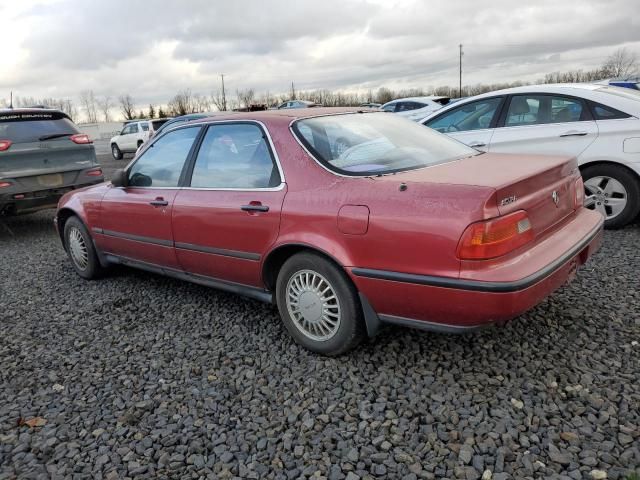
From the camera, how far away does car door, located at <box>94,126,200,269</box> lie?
13.1ft

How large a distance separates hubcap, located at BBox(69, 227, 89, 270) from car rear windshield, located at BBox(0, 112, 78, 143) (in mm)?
2541

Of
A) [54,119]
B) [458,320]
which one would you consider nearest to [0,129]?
[54,119]

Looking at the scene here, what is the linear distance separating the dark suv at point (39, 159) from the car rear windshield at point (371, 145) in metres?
5.03

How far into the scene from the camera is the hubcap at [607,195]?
5.48 meters

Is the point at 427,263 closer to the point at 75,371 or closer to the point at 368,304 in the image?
the point at 368,304

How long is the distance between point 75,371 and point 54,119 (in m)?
5.37

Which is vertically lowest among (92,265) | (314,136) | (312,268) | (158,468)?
(158,468)

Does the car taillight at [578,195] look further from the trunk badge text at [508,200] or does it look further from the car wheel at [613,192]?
the car wheel at [613,192]

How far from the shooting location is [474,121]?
6398 mm

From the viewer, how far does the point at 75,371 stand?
3277 millimetres

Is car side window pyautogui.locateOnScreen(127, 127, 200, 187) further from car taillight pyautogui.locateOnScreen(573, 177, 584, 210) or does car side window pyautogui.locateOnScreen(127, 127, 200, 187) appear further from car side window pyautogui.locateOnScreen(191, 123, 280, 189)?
car taillight pyautogui.locateOnScreen(573, 177, 584, 210)

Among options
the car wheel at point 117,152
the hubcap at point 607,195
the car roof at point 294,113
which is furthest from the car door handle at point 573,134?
the car wheel at point 117,152

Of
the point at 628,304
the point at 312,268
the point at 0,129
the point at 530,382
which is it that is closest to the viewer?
the point at 530,382

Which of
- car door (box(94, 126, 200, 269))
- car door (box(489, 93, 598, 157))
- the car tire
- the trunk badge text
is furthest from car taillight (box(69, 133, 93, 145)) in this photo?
the trunk badge text
